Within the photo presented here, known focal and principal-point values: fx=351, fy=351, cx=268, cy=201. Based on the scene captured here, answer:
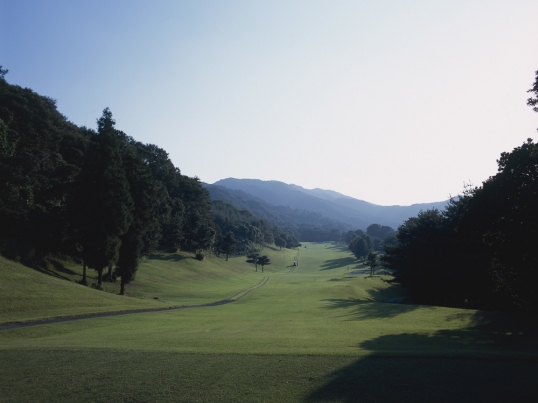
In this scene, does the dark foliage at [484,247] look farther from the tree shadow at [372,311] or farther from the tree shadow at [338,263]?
the tree shadow at [338,263]

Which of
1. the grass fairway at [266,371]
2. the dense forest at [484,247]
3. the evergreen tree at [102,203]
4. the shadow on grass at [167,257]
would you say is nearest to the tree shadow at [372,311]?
the dense forest at [484,247]

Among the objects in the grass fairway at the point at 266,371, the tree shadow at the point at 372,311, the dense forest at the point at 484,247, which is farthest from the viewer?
the tree shadow at the point at 372,311

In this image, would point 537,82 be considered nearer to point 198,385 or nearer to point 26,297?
point 198,385

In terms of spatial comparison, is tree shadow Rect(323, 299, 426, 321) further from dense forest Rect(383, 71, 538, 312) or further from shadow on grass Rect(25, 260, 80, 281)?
shadow on grass Rect(25, 260, 80, 281)

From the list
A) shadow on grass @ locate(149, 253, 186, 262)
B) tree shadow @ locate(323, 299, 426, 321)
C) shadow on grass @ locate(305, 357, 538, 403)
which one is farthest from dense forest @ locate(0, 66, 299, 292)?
shadow on grass @ locate(305, 357, 538, 403)

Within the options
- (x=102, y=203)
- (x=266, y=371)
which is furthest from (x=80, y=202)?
(x=266, y=371)

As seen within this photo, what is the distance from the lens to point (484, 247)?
3906cm

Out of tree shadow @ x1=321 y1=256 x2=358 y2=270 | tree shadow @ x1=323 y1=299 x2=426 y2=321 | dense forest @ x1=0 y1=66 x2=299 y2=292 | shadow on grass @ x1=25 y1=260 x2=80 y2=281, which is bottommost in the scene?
tree shadow @ x1=321 y1=256 x2=358 y2=270

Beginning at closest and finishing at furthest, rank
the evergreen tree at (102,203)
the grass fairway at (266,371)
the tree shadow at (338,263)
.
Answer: the grass fairway at (266,371), the evergreen tree at (102,203), the tree shadow at (338,263)

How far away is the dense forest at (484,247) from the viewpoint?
2042 cm

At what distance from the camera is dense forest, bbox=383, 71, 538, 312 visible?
20.4 meters

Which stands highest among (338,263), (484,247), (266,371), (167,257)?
(484,247)

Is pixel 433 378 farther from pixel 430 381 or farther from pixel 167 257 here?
pixel 167 257

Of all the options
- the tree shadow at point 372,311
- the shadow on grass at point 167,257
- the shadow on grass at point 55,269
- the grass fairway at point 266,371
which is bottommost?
the tree shadow at point 372,311
